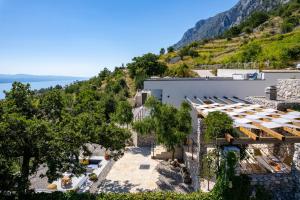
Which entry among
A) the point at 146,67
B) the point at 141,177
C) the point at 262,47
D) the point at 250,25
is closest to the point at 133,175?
the point at 141,177

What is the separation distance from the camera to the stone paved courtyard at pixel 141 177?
1836 centimetres

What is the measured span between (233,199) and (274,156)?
636 cm

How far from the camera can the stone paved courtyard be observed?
18359 millimetres

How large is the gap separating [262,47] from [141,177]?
60097 millimetres

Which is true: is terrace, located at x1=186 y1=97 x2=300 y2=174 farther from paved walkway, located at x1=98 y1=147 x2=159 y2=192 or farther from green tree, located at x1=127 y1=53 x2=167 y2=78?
green tree, located at x1=127 y1=53 x2=167 y2=78

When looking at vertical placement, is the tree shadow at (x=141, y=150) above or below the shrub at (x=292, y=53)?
below

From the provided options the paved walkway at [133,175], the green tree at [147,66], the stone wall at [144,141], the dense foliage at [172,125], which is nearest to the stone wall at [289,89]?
the dense foliage at [172,125]

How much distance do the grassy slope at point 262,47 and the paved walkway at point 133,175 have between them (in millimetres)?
29949

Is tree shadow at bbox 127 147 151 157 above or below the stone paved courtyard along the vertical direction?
above

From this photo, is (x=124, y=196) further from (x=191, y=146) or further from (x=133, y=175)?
(x=191, y=146)

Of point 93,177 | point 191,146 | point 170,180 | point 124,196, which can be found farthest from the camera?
point 191,146

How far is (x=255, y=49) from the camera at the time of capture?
200ft

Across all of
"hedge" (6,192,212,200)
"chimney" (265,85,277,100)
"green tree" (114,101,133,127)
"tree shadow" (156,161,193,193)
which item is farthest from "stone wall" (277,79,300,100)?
"green tree" (114,101,133,127)

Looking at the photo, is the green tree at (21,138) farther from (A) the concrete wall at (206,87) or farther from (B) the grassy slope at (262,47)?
(B) the grassy slope at (262,47)
